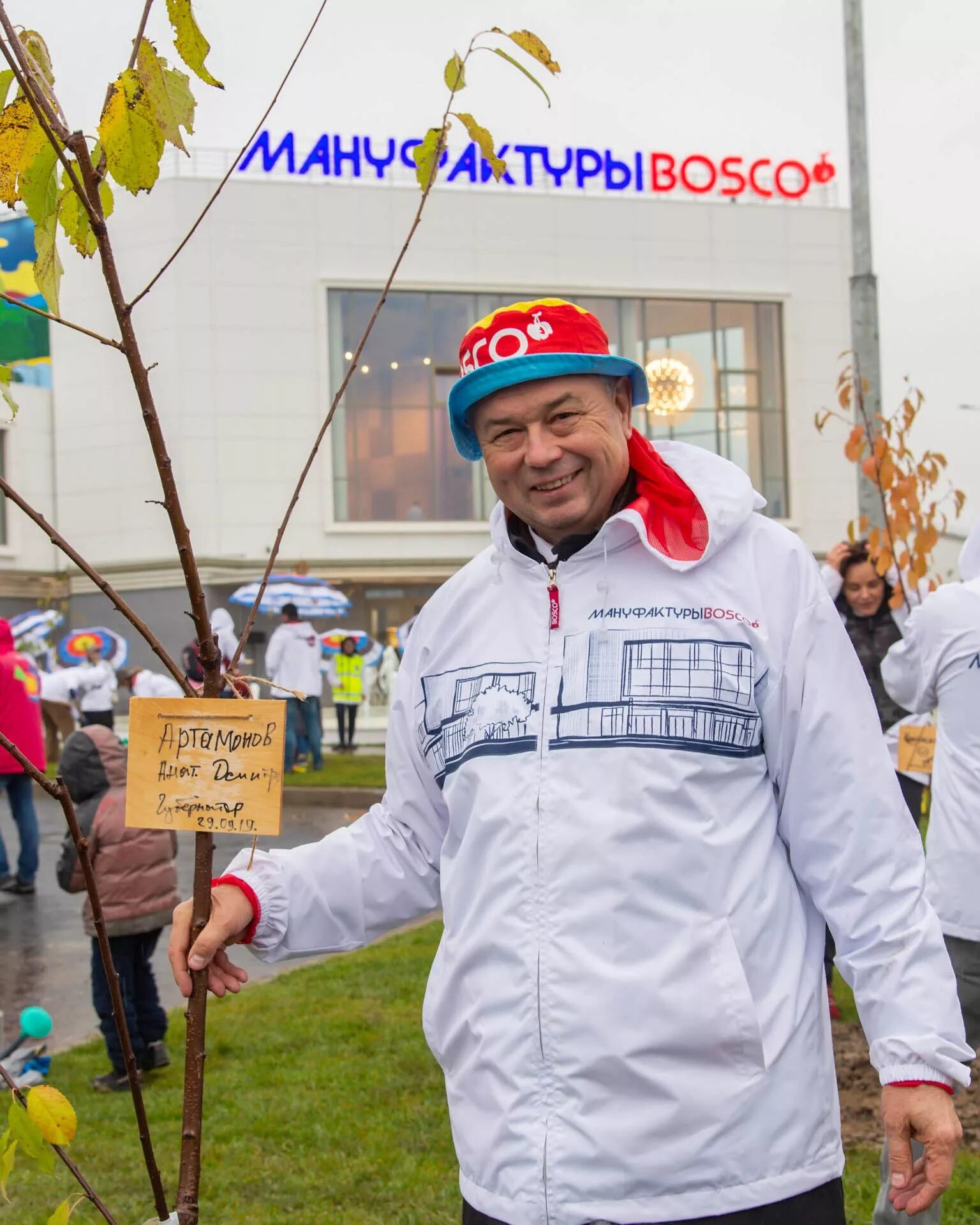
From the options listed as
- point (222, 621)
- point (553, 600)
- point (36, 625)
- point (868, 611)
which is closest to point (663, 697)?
point (553, 600)

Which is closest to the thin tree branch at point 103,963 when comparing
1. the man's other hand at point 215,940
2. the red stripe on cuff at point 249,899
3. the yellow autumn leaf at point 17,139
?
the man's other hand at point 215,940

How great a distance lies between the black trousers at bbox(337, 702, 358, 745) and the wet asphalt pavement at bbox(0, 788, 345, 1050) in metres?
8.70

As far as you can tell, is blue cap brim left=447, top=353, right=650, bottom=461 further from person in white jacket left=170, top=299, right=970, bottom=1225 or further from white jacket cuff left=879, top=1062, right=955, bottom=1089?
white jacket cuff left=879, top=1062, right=955, bottom=1089

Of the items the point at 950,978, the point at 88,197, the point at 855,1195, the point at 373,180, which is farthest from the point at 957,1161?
the point at 373,180

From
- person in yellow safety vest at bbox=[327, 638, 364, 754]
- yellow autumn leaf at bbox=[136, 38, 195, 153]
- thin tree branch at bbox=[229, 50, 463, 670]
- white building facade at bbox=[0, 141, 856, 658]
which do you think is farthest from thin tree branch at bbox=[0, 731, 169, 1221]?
white building facade at bbox=[0, 141, 856, 658]

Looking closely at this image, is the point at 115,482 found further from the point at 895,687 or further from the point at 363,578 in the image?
the point at 895,687

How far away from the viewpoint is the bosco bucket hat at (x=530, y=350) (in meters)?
2.15

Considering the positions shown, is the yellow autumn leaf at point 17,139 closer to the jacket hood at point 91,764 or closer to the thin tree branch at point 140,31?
the thin tree branch at point 140,31

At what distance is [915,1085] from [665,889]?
421mm

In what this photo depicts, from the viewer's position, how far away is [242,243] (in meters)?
34.2

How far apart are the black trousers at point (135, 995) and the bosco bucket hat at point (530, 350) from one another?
3988 millimetres

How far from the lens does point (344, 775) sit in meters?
16.5

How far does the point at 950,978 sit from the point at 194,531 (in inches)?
1315

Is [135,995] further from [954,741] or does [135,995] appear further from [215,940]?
[215,940]
